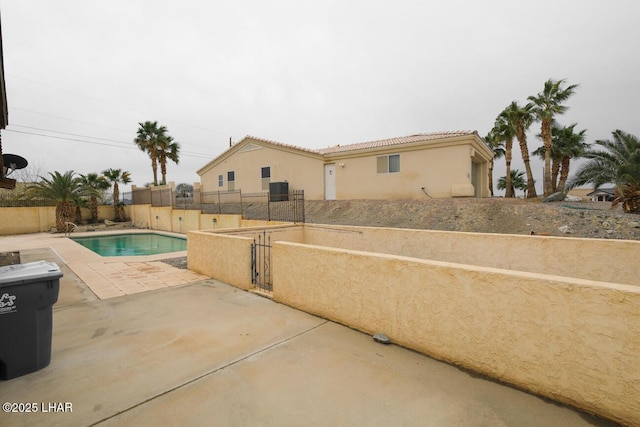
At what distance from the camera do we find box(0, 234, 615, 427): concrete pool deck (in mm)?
2363

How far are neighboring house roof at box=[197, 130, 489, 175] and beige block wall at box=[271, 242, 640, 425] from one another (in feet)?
46.7

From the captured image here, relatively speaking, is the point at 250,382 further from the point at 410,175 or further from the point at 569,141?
the point at 569,141

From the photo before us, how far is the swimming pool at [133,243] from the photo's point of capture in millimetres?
14631

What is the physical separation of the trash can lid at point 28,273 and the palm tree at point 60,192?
22754mm

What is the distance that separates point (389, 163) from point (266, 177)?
32.9 ft

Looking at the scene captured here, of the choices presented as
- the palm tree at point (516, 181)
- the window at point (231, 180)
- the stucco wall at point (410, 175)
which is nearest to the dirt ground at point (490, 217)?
the stucco wall at point (410, 175)

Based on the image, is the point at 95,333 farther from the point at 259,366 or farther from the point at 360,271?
the point at 360,271

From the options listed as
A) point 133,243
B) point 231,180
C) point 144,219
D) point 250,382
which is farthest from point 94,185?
point 250,382

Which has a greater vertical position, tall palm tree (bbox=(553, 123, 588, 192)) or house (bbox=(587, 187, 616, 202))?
tall palm tree (bbox=(553, 123, 588, 192))

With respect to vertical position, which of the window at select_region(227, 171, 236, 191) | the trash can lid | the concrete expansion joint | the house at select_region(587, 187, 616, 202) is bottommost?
the concrete expansion joint

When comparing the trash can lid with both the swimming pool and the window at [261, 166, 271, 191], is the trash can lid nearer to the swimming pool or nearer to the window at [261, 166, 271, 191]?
the swimming pool

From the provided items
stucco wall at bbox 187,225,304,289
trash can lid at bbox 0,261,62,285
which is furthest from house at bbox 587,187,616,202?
trash can lid at bbox 0,261,62,285

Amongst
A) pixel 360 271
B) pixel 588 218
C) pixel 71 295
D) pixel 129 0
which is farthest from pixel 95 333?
pixel 588 218

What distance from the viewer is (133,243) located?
17484 millimetres
